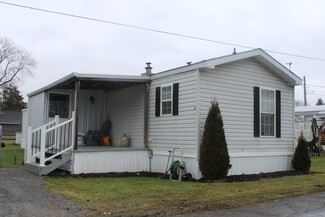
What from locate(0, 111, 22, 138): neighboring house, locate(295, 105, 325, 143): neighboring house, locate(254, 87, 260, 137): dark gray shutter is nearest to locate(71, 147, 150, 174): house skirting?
locate(254, 87, 260, 137): dark gray shutter

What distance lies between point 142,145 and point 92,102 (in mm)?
3776

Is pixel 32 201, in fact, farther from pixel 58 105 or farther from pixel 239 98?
pixel 58 105

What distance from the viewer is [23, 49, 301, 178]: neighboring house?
1209cm

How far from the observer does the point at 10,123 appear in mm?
65438

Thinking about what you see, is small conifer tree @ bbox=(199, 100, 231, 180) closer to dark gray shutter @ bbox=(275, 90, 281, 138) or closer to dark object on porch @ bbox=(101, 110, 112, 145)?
dark gray shutter @ bbox=(275, 90, 281, 138)

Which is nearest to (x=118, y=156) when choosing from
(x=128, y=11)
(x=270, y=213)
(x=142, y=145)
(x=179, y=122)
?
(x=142, y=145)

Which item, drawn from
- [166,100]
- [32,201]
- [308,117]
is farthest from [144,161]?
[308,117]

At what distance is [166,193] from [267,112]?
6275mm

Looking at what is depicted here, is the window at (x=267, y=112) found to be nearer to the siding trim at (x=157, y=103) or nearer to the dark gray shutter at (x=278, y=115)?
the dark gray shutter at (x=278, y=115)

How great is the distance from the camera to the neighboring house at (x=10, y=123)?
2566 inches

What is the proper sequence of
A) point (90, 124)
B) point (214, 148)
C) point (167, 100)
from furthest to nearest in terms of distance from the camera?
point (90, 124) → point (167, 100) → point (214, 148)

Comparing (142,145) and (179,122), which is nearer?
(179,122)

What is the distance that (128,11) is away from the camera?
1488cm

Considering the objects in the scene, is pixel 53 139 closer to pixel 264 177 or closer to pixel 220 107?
pixel 220 107
